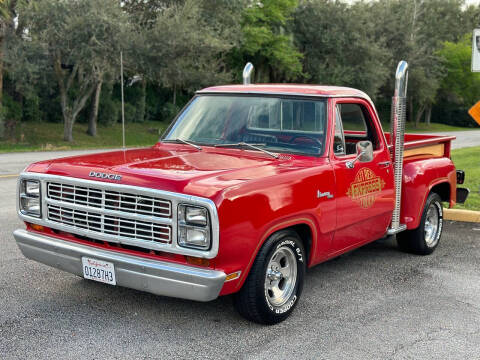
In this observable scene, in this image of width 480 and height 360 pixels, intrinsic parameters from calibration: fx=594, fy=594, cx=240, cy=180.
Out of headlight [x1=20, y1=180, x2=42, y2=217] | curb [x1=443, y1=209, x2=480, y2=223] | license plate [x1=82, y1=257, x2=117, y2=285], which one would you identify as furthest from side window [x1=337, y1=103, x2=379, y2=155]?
curb [x1=443, y1=209, x2=480, y2=223]

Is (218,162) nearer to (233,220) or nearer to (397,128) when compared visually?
(233,220)

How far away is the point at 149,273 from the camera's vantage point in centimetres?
421

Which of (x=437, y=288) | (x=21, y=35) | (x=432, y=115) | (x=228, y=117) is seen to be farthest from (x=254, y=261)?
(x=432, y=115)

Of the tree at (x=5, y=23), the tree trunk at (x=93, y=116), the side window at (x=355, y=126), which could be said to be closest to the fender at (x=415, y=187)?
the side window at (x=355, y=126)

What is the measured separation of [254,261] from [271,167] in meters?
0.81

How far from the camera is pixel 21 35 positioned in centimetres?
2622

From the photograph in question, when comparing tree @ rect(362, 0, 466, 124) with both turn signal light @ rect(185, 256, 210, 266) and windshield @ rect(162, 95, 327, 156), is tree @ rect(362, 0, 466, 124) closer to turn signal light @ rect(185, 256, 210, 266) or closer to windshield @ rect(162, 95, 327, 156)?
windshield @ rect(162, 95, 327, 156)

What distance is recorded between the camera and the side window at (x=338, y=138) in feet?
17.8

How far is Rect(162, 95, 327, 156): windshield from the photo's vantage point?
5402 millimetres

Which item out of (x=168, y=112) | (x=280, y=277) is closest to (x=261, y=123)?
(x=280, y=277)

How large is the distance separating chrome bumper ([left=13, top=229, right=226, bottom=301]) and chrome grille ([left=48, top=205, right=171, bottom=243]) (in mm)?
161

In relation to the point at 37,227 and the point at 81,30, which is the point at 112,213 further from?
the point at 81,30

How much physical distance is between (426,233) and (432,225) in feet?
0.61

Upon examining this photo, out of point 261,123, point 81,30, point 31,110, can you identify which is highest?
point 81,30
